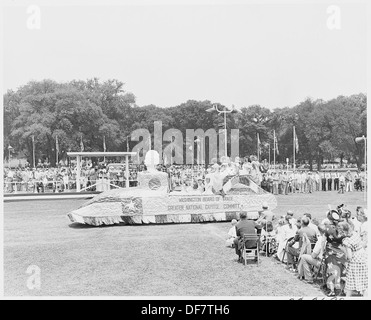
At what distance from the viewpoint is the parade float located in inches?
587

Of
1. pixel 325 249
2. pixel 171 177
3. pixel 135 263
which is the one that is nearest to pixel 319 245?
pixel 325 249

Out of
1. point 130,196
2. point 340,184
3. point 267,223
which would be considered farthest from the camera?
point 340,184

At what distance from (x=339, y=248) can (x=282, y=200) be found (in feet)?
46.7

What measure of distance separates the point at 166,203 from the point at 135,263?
509cm

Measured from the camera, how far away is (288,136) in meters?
49.2

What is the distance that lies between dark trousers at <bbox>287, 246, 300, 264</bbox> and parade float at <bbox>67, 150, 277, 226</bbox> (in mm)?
5868

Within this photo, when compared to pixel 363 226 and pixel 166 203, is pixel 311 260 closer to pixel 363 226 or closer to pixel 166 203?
pixel 363 226

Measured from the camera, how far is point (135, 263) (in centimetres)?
1019

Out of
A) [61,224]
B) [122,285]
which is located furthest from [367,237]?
[61,224]

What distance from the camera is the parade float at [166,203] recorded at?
14914mm

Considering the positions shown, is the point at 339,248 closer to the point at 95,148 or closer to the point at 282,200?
the point at 282,200

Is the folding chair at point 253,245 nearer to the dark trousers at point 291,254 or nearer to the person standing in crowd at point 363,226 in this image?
the dark trousers at point 291,254
